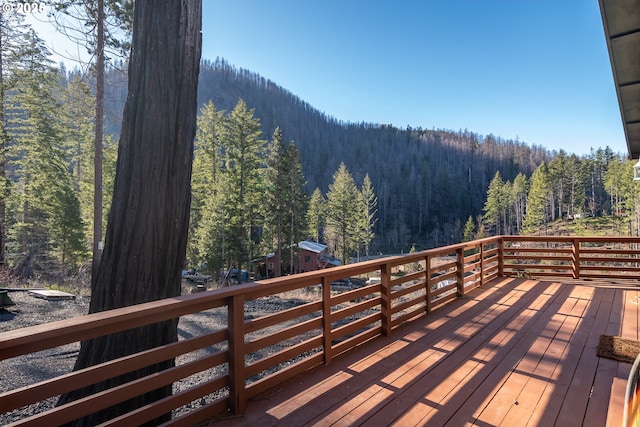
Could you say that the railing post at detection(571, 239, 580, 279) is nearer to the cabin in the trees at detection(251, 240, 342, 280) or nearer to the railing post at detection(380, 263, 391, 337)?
the railing post at detection(380, 263, 391, 337)

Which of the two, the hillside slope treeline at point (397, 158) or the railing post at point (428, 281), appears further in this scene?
the hillside slope treeline at point (397, 158)

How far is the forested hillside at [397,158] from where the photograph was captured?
2302 inches

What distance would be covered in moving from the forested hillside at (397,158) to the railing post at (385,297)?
158 feet

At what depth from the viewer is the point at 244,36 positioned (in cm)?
896

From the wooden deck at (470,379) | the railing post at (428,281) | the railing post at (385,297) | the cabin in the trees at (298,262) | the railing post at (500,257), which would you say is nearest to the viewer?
the wooden deck at (470,379)

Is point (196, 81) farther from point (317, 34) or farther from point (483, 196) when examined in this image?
point (483, 196)

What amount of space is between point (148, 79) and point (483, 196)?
71366 millimetres

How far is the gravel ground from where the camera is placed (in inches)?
164

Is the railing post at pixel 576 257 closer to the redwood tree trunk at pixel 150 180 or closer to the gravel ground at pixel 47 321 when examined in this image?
the gravel ground at pixel 47 321

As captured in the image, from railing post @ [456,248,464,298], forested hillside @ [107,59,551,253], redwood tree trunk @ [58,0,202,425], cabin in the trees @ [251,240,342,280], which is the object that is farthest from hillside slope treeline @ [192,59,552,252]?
redwood tree trunk @ [58,0,202,425]

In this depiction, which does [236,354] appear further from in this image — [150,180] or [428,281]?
[428,281]

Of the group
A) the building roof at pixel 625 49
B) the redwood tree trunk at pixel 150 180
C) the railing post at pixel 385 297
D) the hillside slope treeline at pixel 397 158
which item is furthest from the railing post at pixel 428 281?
the hillside slope treeline at pixel 397 158

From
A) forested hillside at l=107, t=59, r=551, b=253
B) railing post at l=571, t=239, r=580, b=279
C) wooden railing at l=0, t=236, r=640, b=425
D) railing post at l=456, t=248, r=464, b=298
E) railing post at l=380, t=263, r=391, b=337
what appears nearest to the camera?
wooden railing at l=0, t=236, r=640, b=425

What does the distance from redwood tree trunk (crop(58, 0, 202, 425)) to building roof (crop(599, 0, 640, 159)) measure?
3.41m
